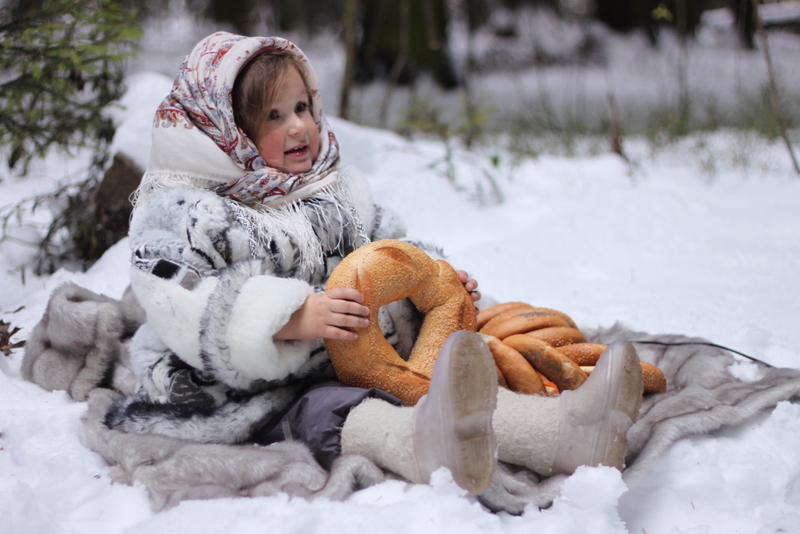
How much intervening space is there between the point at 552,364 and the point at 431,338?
377mm

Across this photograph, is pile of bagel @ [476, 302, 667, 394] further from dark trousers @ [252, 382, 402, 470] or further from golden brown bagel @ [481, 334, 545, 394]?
dark trousers @ [252, 382, 402, 470]

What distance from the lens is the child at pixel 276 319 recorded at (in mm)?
1455

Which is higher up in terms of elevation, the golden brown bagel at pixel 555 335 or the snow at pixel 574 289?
the golden brown bagel at pixel 555 335

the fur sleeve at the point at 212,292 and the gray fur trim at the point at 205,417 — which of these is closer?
the fur sleeve at the point at 212,292

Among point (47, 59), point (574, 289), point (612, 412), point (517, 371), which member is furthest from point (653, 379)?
point (47, 59)

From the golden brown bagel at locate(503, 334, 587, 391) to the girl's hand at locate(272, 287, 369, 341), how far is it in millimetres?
546

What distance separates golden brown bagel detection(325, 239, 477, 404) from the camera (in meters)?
1.72

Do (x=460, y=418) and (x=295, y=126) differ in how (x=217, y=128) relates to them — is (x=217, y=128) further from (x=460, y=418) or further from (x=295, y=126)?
(x=460, y=418)

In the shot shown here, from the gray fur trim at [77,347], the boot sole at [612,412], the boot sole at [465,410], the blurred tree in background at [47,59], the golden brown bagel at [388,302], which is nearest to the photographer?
the boot sole at [465,410]

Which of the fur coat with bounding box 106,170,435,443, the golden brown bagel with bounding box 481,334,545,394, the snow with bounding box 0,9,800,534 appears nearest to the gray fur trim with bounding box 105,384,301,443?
the fur coat with bounding box 106,170,435,443

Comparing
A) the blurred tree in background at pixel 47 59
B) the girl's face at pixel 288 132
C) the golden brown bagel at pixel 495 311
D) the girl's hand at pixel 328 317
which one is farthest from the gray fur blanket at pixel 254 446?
the blurred tree in background at pixel 47 59

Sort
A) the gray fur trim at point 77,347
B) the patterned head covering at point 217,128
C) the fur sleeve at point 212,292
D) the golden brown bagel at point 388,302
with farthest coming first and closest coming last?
the gray fur trim at point 77,347, the patterned head covering at point 217,128, the golden brown bagel at point 388,302, the fur sleeve at point 212,292

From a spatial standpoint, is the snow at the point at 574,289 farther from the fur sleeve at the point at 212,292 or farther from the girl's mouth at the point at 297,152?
the girl's mouth at the point at 297,152

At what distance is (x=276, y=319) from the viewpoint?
160 cm
